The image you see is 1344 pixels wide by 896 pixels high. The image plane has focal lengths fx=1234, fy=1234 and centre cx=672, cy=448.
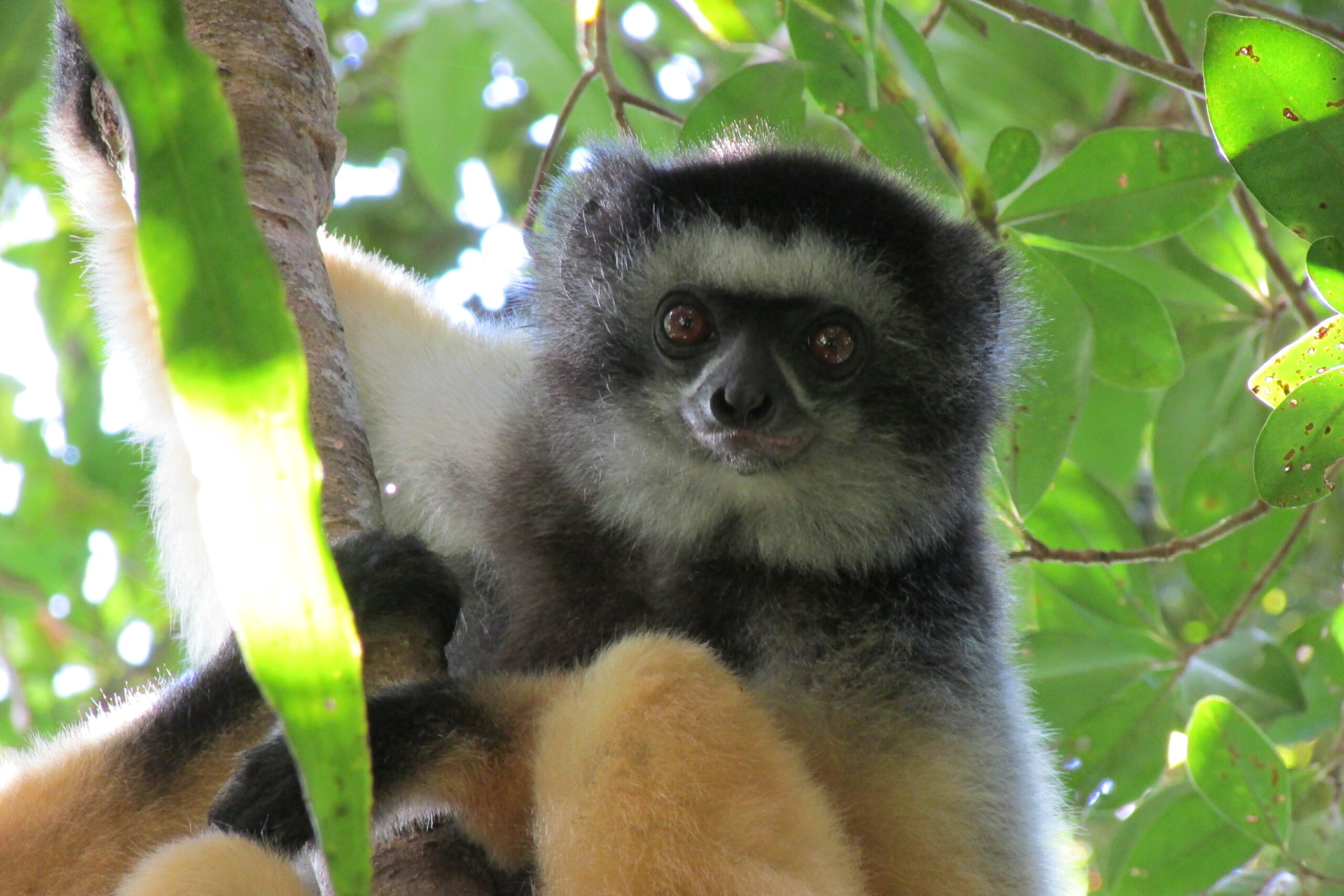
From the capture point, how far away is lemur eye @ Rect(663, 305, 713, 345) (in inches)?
146

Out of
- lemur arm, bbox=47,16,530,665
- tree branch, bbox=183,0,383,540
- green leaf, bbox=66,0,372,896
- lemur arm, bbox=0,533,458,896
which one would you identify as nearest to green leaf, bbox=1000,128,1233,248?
lemur arm, bbox=47,16,530,665

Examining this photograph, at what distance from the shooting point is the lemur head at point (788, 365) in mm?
3600

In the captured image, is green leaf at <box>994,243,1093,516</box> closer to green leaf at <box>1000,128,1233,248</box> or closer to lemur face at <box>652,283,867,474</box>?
green leaf at <box>1000,128,1233,248</box>

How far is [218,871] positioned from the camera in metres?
2.46

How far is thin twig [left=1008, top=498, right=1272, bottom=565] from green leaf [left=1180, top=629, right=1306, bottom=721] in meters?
0.40

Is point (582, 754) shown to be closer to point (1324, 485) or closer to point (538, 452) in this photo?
point (538, 452)

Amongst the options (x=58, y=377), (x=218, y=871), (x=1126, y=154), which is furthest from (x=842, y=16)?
(x=58, y=377)

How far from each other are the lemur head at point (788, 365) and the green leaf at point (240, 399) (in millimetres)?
1992

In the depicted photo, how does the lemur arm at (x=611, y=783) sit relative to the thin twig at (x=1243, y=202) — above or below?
below

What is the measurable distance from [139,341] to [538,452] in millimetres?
1275

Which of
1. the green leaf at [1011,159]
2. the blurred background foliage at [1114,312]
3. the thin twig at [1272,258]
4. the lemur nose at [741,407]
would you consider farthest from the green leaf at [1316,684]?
the lemur nose at [741,407]

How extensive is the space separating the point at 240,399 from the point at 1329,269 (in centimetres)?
219

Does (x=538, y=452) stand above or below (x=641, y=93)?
below

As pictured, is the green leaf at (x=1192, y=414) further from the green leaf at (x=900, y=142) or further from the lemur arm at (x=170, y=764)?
the lemur arm at (x=170, y=764)
